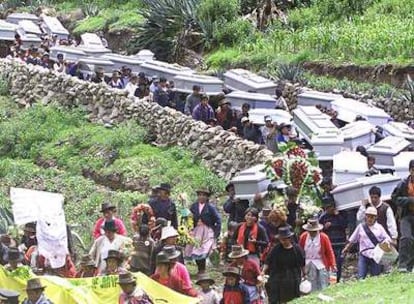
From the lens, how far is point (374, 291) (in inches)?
408

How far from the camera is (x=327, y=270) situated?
11.1 metres

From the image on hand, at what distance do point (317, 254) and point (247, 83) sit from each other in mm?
8965

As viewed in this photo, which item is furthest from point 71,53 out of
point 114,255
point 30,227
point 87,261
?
point 114,255

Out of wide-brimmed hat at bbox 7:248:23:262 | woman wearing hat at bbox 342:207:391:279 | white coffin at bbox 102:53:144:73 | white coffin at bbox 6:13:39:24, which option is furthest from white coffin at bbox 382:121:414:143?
white coffin at bbox 6:13:39:24

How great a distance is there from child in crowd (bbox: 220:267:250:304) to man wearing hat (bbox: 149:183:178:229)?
2.88 m

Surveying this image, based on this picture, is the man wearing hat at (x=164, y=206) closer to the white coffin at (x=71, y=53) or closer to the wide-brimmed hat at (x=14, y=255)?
the wide-brimmed hat at (x=14, y=255)

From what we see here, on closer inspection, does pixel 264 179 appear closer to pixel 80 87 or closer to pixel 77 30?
pixel 80 87

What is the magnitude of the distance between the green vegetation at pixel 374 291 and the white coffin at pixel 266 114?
20.4ft

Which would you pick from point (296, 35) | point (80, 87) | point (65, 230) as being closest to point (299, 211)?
point (65, 230)

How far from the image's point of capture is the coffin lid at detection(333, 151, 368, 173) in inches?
533

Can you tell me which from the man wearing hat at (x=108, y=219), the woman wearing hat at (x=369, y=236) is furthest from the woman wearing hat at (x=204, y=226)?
the woman wearing hat at (x=369, y=236)

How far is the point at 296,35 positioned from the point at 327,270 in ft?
47.9

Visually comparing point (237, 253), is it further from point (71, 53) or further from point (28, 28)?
point (28, 28)

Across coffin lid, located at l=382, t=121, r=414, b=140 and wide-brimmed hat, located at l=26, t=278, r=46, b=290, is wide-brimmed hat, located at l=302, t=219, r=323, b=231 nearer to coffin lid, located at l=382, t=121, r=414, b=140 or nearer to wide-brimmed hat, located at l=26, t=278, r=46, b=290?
wide-brimmed hat, located at l=26, t=278, r=46, b=290
